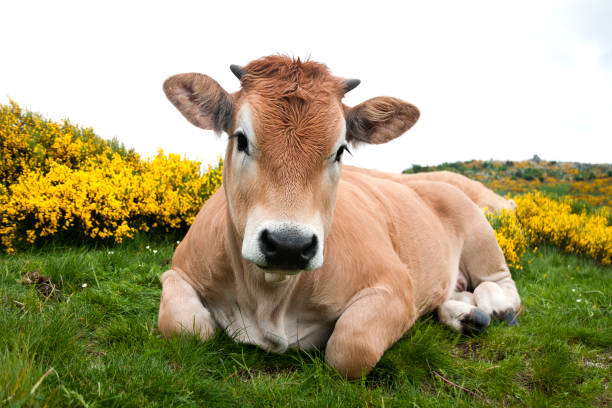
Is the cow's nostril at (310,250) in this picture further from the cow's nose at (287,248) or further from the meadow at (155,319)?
the meadow at (155,319)

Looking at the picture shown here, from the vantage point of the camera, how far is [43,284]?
4.76 metres

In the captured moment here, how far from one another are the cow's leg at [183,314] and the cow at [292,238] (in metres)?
0.01

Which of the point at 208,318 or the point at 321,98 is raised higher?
the point at 321,98

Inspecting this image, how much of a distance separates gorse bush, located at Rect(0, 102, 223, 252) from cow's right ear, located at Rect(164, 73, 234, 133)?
379 centimetres

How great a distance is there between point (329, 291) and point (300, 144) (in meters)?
1.20

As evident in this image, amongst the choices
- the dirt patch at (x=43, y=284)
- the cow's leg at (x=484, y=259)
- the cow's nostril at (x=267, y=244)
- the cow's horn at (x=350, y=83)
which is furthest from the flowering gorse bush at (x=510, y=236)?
the dirt patch at (x=43, y=284)

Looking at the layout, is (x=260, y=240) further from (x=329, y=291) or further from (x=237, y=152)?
(x=329, y=291)

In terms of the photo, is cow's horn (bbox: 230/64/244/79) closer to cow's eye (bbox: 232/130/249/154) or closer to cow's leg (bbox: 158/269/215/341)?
cow's eye (bbox: 232/130/249/154)

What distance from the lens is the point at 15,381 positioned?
2.26 m

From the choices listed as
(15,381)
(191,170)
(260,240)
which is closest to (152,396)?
(15,381)

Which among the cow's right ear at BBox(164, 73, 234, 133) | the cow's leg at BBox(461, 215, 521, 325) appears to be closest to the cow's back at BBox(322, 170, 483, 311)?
the cow's leg at BBox(461, 215, 521, 325)

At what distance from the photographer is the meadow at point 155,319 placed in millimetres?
2818

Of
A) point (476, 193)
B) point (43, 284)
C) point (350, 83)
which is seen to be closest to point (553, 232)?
point (476, 193)

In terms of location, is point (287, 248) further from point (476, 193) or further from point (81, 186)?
point (476, 193)
